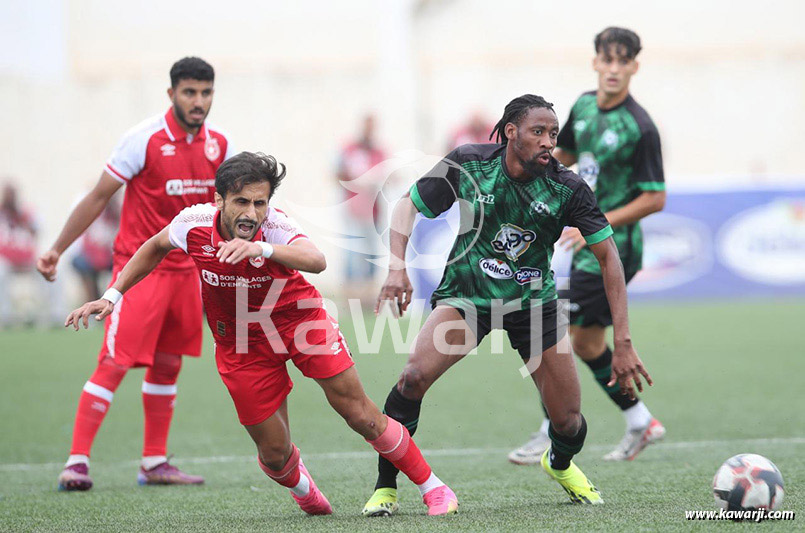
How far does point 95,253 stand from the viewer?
1642cm

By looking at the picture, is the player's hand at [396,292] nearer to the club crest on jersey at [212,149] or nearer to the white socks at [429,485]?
the white socks at [429,485]

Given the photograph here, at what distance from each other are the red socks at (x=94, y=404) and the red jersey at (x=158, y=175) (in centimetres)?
62

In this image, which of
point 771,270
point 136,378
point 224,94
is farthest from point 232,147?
point 224,94

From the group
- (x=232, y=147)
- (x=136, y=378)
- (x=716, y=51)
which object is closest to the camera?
(x=232, y=147)

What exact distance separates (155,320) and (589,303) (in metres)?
2.58

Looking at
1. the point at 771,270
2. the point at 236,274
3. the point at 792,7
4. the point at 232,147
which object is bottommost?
the point at 771,270

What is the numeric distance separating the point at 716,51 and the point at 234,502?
22.0 m

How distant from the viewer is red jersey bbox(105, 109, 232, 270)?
637cm

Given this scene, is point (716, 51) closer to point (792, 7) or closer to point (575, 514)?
point (792, 7)

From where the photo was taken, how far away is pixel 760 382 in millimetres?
9445

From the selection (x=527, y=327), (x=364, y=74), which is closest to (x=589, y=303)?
(x=527, y=327)

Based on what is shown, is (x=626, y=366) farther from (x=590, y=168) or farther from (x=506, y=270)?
(x=590, y=168)

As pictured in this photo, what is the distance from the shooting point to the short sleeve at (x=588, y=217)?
497cm

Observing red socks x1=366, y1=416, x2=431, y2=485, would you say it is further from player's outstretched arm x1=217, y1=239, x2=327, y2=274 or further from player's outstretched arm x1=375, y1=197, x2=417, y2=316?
player's outstretched arm x1=217, y1=239, x2=327, y2=274
